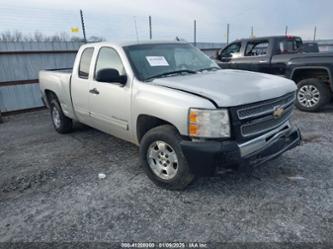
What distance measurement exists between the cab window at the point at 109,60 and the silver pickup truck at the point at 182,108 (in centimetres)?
1

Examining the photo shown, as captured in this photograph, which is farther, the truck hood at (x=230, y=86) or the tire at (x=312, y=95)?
the tire at (x=312, y=95)

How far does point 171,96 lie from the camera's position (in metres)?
2.92

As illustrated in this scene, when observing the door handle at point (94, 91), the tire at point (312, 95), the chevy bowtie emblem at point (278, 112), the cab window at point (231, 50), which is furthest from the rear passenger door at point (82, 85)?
the tire at point (312, 95)

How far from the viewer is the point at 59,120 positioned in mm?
5812

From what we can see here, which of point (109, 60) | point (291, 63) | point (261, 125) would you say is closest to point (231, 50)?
point (291, 63)

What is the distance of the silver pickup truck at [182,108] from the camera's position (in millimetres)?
2688

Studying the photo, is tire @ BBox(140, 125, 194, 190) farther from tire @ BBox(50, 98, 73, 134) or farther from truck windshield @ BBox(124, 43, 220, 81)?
tire @ BBox(50, 98, 73, 134)

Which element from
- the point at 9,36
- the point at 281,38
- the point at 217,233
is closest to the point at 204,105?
the point at 217,233

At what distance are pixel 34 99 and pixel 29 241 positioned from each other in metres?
7.03

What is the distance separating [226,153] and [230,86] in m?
0.81

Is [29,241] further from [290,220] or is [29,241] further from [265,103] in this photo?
[265,103]

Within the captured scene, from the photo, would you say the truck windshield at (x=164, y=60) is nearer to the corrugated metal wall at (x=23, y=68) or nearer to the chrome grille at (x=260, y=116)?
the chrome grille at (x=260, y=116)

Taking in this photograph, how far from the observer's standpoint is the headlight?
263 cm

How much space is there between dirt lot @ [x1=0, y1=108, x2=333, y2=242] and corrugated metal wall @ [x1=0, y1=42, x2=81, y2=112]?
4178 mm
